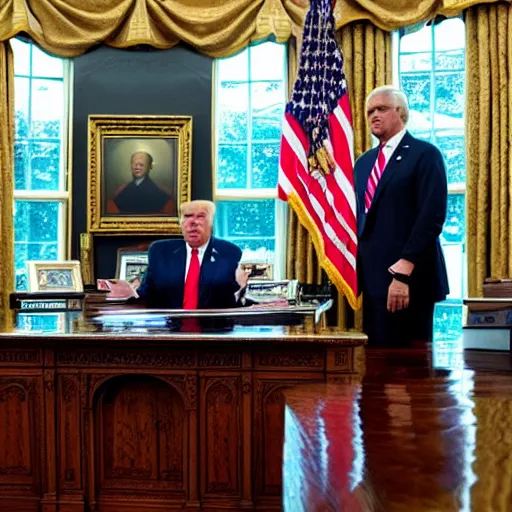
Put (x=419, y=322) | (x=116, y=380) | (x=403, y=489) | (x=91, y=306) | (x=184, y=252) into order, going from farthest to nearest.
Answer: (x=91, y=306), (x=184, y=252), (x=419, y=322), (x=116, y=380), (x=403, y=489)

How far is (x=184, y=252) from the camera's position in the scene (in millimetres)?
4906

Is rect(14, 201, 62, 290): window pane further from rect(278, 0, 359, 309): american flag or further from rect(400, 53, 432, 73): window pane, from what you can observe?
rect(400, 53, 432, 73): window pane

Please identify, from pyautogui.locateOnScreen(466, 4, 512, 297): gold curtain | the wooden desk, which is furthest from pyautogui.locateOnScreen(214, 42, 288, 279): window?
the wooden desk

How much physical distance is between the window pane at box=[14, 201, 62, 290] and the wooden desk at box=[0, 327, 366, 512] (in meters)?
4.55

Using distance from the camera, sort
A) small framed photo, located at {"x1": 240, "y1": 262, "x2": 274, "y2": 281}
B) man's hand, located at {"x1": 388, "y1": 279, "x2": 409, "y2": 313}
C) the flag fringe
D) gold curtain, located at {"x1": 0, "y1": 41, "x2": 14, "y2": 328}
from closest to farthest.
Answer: man's hand, located at {"x1": 388, "y1": 279, "x2": 409, "y2": 313} → the flag fringe → small framed photo, located at {"x1": 240, "y1": 262, "x2": 274, "y2": 281} → gold curtain, located at {"x1": 0, "y1": 41, "x2": 14, "y2": 328}

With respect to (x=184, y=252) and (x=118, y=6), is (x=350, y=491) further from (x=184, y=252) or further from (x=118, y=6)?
(x=118, y=6)

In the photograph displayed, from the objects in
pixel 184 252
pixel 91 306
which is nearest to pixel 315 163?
pixel 184 252

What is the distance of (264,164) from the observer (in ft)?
25.5

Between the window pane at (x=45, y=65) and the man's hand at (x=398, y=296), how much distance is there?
510cm

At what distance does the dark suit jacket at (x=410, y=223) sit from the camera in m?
3.80

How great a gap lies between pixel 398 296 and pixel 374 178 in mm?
685

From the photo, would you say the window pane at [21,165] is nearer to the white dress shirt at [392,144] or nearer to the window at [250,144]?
the window at [250,144]

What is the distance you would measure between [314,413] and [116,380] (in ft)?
9.12

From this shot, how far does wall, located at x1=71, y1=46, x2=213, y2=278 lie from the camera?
24.4 feet
